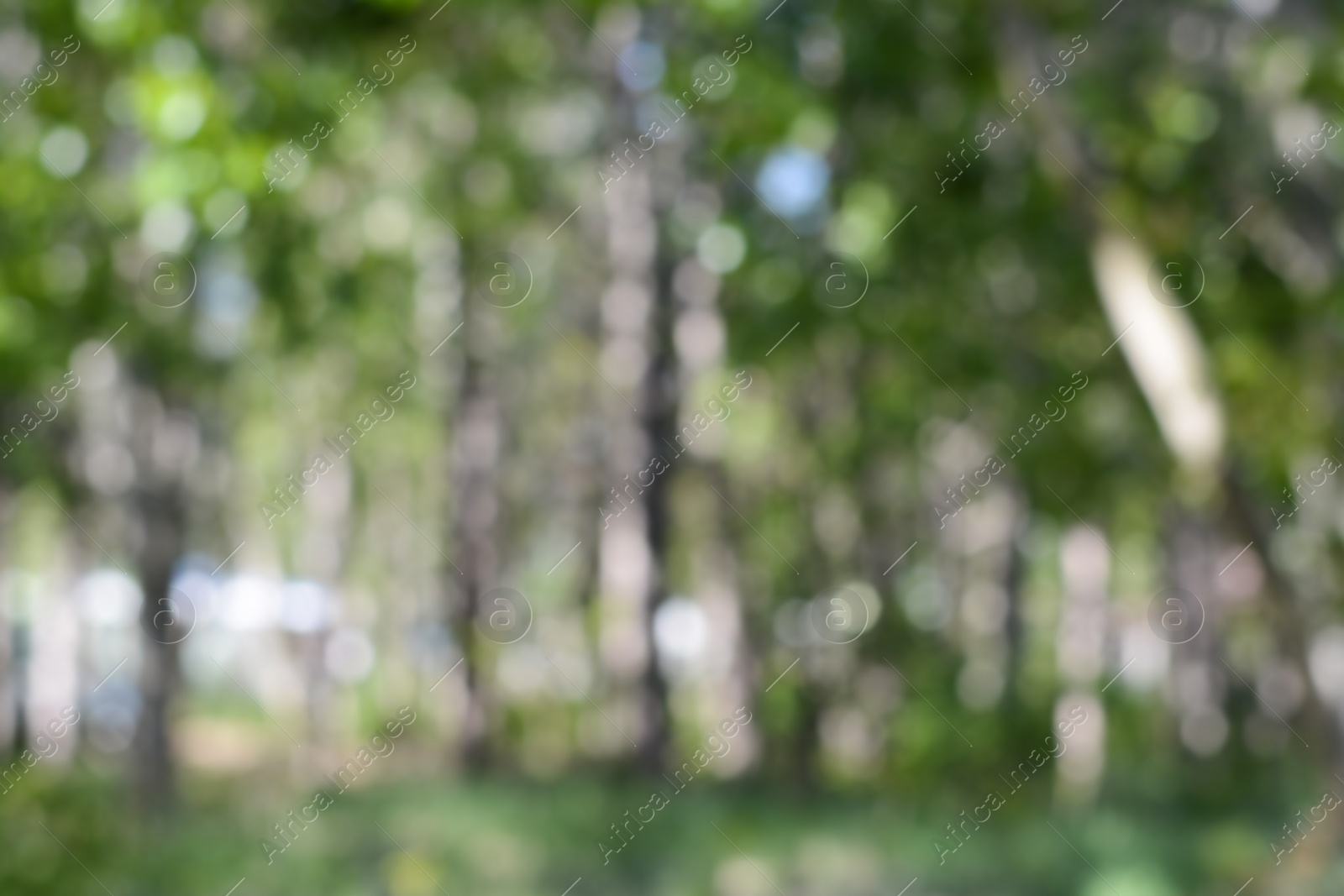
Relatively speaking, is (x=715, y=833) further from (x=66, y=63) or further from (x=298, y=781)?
(x=298, y=781)

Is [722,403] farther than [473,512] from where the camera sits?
No

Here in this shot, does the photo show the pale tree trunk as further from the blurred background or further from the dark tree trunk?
the dark tree trunk

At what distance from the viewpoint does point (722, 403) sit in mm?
10133

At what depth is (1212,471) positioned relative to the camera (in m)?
3.04

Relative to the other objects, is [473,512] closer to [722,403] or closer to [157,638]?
[722,403]

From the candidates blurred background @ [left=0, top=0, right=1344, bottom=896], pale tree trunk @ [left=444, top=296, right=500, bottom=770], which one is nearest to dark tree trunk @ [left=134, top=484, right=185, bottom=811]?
blurred background @ [left=0, top=0, right=1344, bottom=896]

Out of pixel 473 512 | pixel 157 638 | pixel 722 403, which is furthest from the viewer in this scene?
pixel 473 512

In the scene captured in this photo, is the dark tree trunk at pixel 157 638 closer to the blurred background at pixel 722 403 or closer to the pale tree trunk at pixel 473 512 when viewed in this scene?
the blurred background at pixel 722 403

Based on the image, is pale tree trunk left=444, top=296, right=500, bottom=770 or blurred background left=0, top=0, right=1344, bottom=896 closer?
blurred background left=0, top=0, right=1344, bottom=896

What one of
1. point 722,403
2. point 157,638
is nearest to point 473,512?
point 722,403

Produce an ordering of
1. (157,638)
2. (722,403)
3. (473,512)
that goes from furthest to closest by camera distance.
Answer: (473,512), (722,403), (157,638)

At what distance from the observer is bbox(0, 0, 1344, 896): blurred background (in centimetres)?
475

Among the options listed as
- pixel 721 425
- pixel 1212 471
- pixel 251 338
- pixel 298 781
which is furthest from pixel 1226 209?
pixel 298 781

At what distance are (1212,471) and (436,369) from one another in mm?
14908
